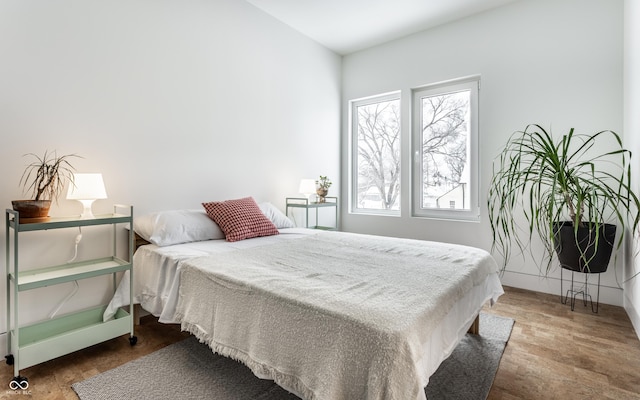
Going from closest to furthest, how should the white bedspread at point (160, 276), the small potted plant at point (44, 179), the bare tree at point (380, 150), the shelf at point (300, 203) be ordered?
the small potted plant at point (44, 179), the white bedspread at point (160, 276), the shelf at point (300, 203), the bare tree at point (380, 150)

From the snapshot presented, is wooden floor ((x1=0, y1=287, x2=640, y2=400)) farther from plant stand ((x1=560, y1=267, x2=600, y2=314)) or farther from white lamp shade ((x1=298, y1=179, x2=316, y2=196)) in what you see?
white lamp shade ((x1=298, y1=179, x2=316, y2=196))

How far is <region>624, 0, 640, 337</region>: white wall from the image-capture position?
2249 millimetres

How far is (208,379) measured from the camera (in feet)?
5.54

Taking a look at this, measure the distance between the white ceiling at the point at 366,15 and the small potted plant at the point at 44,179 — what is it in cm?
231

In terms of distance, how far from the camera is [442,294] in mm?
1375

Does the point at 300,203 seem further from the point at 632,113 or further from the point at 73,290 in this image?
the point at 632,113

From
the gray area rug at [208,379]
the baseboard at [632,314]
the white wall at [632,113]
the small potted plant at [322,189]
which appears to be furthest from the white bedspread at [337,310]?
the small potted plant at [322,189]

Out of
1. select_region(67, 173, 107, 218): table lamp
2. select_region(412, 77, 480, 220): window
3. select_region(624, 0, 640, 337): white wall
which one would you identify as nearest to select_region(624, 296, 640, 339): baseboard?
select_region(624, 0, 640, 337): white wall

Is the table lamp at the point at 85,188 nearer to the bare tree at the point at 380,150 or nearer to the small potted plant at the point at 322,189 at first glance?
the small potted plant at the point at 322,189

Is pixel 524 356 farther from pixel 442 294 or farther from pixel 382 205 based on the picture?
pixel 382 205

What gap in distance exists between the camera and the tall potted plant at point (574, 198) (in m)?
2.29

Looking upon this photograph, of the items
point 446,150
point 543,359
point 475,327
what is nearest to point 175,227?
point 475,327

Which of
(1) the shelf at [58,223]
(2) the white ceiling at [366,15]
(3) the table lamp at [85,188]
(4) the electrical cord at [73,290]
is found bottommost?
(4) the electrical cord at [73,290]

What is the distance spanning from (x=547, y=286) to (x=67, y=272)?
12.8 feet
